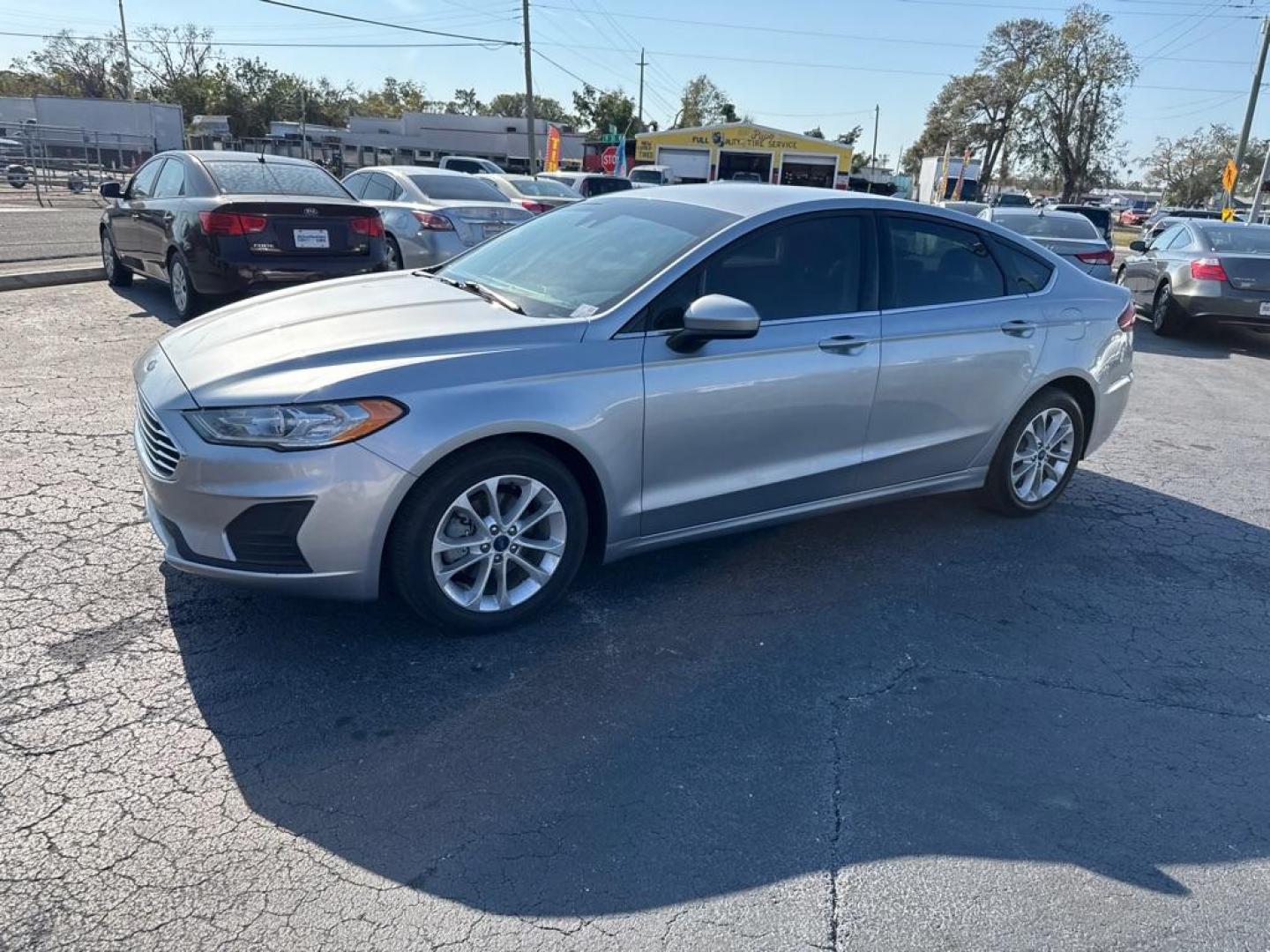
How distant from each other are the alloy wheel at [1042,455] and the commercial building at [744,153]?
47.0 meters

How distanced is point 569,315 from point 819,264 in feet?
4.13

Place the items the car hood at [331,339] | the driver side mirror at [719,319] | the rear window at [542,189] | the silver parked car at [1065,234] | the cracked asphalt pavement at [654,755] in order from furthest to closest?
1. the rear window at [542,189]
2. the silver parked car at [1065,234]
3. the driver side mirror at [719,319]
4. the car hood at [331,339]
5. the cracked asphalt pavement at [654,755]

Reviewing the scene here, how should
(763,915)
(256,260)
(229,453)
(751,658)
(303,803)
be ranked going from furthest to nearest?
(256,260), (751,658), (229,453), (303,803), (763,915)

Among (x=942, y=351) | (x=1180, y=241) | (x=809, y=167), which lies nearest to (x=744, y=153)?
(x=809, y=167)

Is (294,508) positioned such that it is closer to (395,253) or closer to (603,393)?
(603,393)

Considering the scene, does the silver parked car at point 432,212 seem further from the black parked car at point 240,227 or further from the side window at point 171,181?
the side window at point 171,181

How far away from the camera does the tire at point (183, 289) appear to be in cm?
810

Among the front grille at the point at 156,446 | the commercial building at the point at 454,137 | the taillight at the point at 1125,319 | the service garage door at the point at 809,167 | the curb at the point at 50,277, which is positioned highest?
the commercial building at the point at 454,137

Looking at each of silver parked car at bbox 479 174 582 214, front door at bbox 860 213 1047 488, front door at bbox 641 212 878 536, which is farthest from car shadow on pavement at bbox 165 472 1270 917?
silver parked car at bbox 479 174 582 214

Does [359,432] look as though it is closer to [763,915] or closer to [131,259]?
[763,915]

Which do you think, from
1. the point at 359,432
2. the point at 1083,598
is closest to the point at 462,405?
the point at 359,432

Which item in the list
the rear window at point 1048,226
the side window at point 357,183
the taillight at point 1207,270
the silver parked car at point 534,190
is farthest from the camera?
the silver parked car at point 534,190

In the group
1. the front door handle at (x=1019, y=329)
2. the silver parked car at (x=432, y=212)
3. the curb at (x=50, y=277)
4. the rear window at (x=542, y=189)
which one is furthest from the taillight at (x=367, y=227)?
the rear window at (x=542, y=189)

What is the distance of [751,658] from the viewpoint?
352 cm
